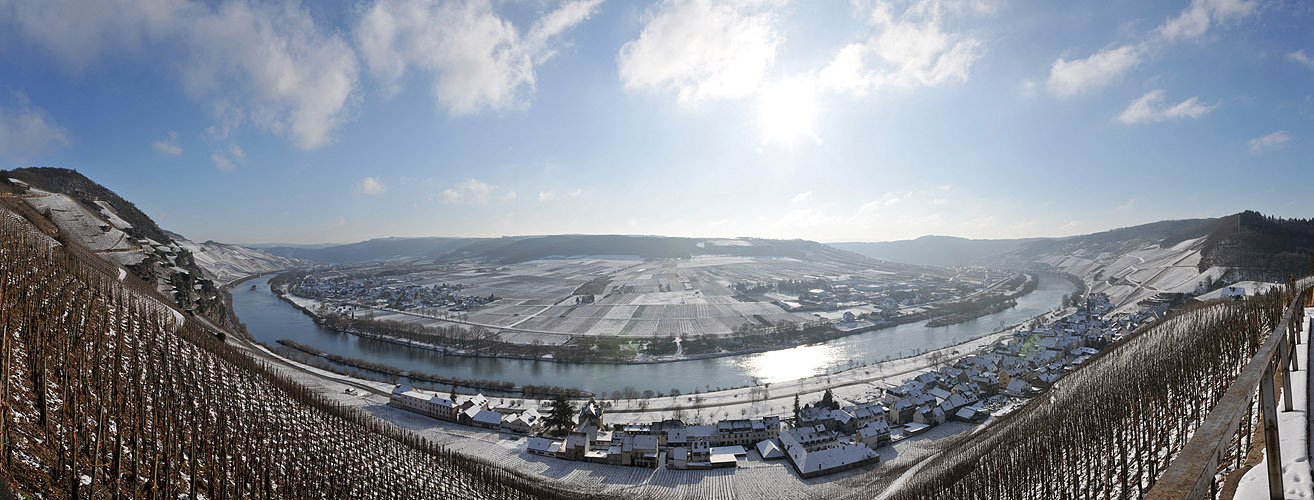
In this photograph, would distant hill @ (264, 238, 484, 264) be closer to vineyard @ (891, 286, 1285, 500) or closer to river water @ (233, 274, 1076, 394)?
river water @ (233, 274, 1076, 394)

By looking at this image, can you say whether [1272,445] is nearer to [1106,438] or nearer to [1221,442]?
[1221,442]

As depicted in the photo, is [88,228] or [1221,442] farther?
[88,228]

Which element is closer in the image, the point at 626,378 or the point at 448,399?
the point at 448,399

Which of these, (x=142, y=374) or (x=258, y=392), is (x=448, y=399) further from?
(x=142, y=374)

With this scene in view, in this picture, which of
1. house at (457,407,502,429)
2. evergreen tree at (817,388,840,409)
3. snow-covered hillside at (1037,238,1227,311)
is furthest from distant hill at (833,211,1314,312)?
house at (457,407,502,429)

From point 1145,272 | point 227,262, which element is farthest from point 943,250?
point 227,262

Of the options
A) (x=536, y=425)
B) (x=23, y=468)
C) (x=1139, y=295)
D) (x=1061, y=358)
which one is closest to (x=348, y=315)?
(x=536, y=425)

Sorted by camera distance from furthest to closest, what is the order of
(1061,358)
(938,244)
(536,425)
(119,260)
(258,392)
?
(938,244) < (119,260) < (1061,358) < (536,425) < (258,392)
